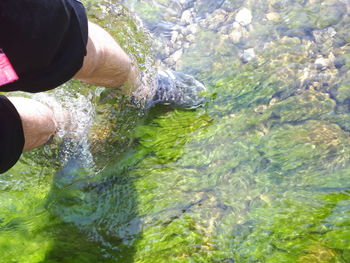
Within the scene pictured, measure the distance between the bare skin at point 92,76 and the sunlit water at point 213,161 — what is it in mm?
190

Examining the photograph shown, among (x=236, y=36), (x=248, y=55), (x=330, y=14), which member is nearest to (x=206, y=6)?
(x=236, y=36)

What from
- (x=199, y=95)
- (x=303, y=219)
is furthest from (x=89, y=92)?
(x=303, y=219)

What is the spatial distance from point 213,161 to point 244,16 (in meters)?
1.90

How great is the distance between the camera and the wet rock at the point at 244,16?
3732mm

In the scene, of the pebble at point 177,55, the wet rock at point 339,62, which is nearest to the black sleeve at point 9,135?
the pebble at point 177,55

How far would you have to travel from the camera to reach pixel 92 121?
2947mm

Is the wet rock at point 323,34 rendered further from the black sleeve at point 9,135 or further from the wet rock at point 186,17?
the black sleeve at point 9,135

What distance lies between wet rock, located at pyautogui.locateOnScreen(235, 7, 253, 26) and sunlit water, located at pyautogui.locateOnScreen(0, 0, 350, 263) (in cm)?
1

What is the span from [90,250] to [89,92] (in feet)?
4.37

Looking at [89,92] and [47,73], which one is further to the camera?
[89,92]

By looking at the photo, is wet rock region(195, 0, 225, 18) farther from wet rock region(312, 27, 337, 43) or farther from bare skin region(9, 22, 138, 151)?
bare skin region(9, 22, 138, 151)

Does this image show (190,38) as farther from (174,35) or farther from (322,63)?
(322,63)

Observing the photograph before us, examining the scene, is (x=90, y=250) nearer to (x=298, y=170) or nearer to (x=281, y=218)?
(x=281, y=218)

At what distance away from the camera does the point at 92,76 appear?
2463mm
